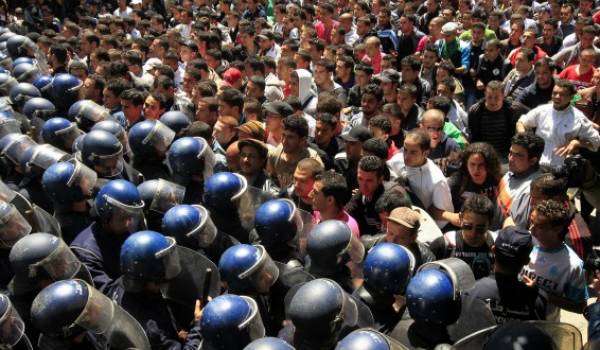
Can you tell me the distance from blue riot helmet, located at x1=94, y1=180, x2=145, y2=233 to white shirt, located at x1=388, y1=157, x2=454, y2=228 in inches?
86.5

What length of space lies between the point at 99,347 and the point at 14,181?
2.76 metres

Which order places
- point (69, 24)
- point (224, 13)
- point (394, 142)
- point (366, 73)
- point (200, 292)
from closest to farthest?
point (200, 292)
point (394, 142)
point (366, 73)
point (69, 24)
point (224, 13)

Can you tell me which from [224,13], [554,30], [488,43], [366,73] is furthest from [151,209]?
[224,13]

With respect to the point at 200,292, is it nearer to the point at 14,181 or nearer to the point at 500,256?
the point at 500,256

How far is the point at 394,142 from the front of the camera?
6348mm

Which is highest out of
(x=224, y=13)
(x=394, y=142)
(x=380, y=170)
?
(x=380, y=170)

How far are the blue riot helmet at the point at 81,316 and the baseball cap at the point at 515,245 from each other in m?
2.01

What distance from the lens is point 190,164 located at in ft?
16.4

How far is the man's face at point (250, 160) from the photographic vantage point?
539 centimetres

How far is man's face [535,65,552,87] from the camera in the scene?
712 centimetres

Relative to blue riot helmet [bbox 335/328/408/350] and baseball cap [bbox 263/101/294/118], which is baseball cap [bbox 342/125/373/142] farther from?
blue riot helmet [bbox 335/328/408/350]

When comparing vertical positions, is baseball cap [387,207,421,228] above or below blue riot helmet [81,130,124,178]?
above

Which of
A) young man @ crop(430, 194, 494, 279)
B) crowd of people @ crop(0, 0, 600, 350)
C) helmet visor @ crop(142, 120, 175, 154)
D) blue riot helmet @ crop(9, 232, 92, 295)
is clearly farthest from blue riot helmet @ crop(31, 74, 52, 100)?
young man @ crop(430, 194, 494, 279)

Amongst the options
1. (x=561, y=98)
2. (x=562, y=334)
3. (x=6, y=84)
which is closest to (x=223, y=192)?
(x=562, y=334)
